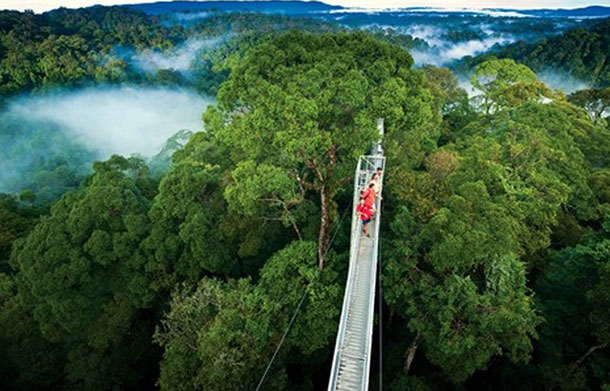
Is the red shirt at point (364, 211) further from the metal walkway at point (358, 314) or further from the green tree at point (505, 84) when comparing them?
the green tree at point (505, 84)

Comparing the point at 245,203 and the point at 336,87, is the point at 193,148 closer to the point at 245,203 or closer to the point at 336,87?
the point at 245,203

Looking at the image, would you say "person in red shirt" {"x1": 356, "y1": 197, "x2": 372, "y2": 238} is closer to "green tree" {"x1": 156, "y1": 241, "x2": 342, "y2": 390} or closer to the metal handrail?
the metal handrail

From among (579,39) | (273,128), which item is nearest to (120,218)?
(273,128)

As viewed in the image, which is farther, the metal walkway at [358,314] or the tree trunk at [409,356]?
the tree trunk at [409,356]

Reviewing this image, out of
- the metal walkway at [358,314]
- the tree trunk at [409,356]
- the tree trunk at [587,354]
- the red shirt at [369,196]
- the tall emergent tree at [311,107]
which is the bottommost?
the tree trunk at [409,356]

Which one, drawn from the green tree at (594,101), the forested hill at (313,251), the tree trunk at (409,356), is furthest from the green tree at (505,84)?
the tree trunk at (409,356)

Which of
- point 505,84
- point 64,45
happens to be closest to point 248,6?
point 64,45

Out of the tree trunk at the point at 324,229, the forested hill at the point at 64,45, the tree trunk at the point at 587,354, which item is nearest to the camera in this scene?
the tree trunk at the point at 587,354
